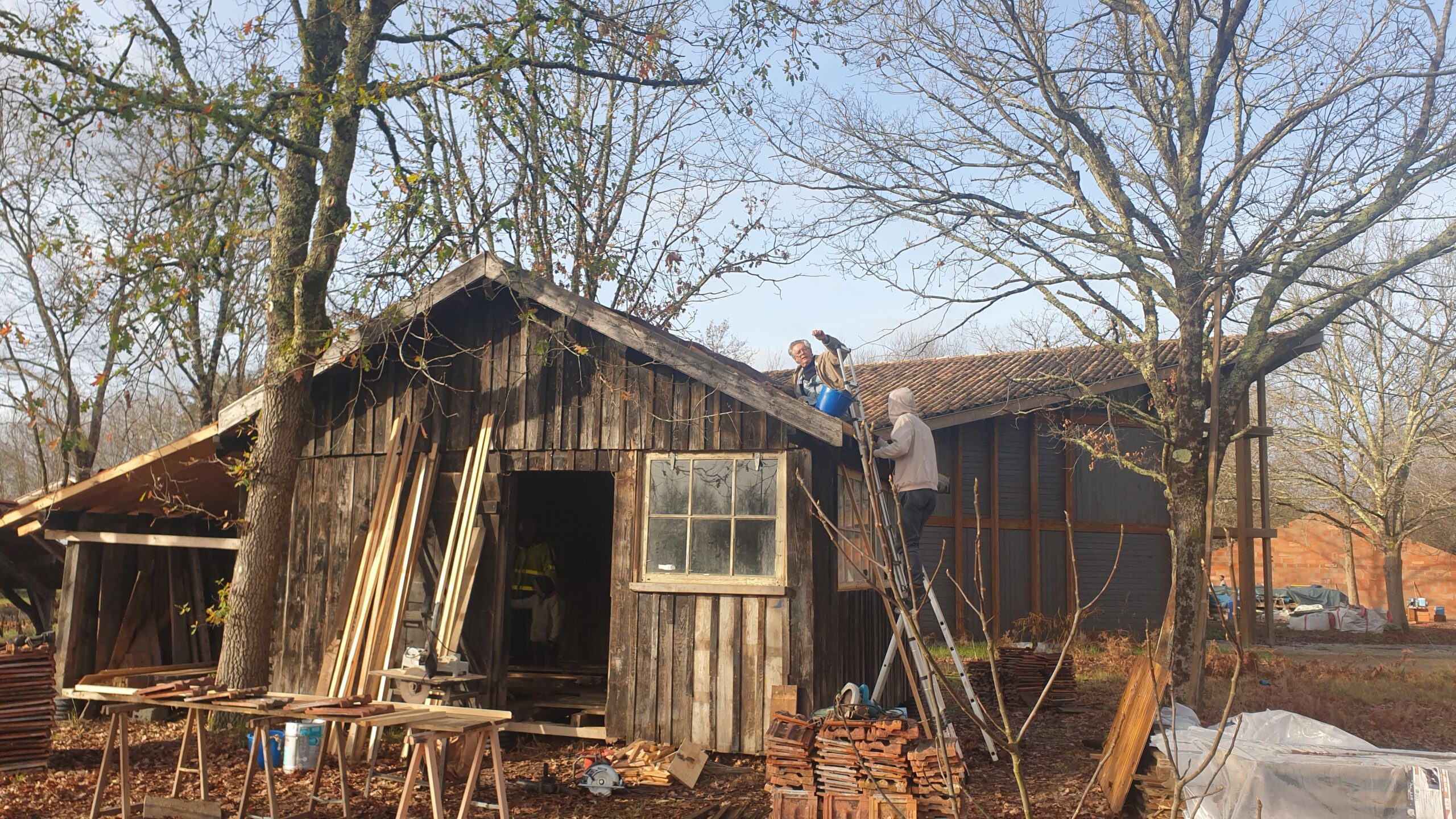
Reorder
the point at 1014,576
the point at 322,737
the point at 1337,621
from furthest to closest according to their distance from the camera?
the point at 1337,621 < the point at 1014,576 < the point at 322,737

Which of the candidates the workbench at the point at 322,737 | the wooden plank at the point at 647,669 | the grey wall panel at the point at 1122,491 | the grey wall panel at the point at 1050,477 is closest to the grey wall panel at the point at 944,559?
the grey wall panel at the point at 1050,477

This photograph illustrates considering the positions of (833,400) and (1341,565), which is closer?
(833,400)

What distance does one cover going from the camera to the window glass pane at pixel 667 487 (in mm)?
9055

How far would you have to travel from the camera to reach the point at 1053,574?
17.9m

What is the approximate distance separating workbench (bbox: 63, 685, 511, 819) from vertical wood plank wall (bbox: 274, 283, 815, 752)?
189 centimetres

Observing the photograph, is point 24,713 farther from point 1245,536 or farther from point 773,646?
point 1245,536

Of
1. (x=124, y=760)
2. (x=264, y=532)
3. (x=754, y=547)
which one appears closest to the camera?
(x=124, y=760)

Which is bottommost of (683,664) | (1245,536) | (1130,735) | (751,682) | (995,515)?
(1130,735)

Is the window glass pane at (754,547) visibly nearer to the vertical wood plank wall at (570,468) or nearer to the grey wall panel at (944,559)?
the vertical wood plank wall at (570,468)

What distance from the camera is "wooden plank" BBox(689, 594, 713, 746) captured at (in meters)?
8.73

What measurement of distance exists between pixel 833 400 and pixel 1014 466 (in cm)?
984

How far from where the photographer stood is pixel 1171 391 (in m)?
11.8

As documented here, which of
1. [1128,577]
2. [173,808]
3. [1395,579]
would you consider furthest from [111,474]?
[1395,579]

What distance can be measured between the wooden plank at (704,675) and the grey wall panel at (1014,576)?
10.0 m
